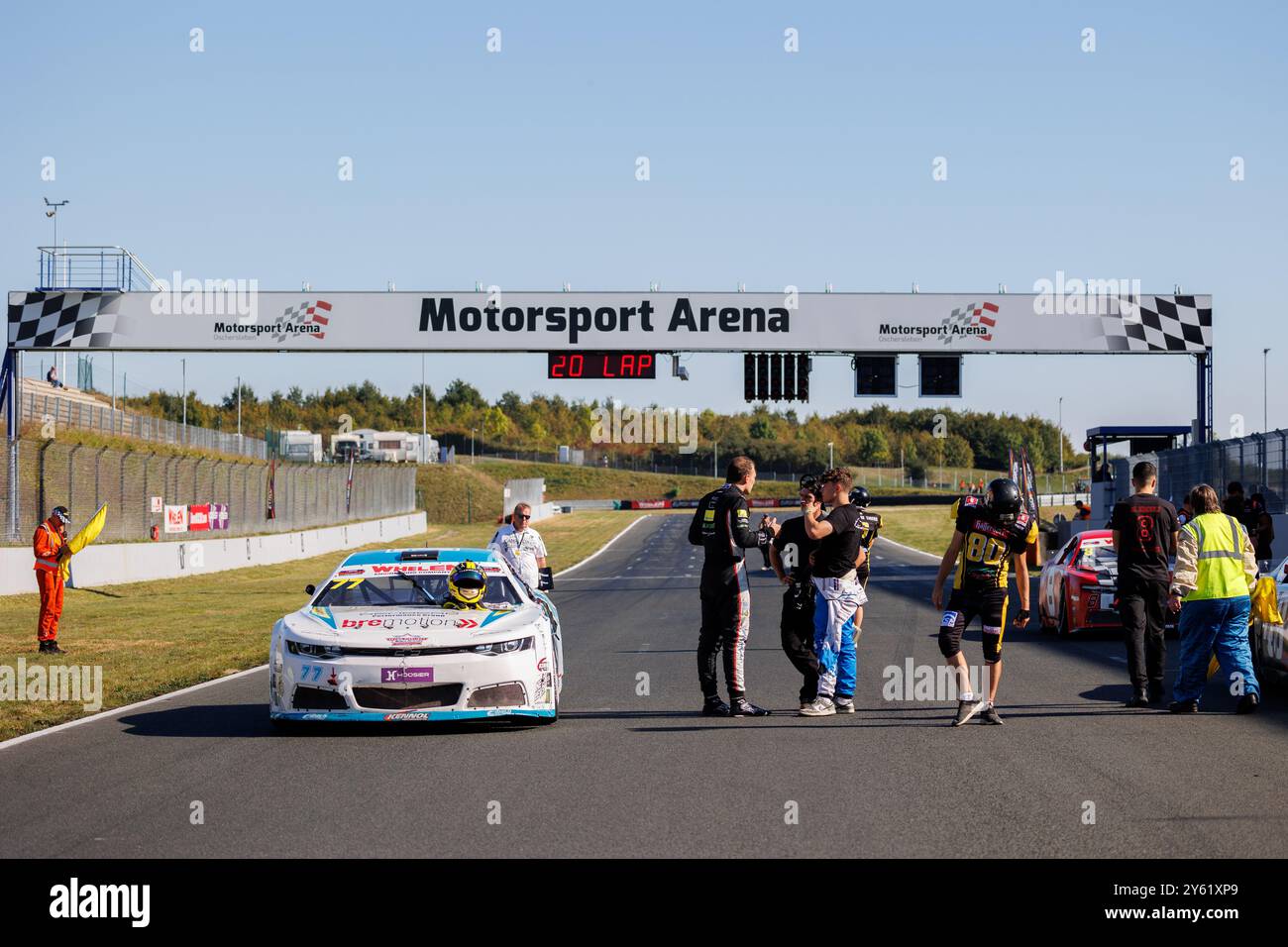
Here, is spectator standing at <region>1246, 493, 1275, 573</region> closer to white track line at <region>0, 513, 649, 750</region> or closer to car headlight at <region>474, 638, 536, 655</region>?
car headlight at <region>474, 638, 536, 655</region>

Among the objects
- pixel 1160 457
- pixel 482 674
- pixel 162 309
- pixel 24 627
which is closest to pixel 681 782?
pixel 482 674

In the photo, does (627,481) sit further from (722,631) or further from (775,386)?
(722,631)

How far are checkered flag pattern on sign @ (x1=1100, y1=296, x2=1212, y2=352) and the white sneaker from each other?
22.6 m

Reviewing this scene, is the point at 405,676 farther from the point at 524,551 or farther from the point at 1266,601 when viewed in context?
the point at 1266,601

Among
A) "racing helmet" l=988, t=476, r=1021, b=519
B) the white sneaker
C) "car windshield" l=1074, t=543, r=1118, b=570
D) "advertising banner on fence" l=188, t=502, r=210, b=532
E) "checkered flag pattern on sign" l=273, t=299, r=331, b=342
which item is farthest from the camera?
"advertising banner on fence" l=188, t=502, r=210, b=532

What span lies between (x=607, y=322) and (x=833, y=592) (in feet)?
68.7

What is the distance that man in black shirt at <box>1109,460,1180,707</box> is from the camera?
11.3 metres

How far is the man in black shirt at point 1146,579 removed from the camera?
11.3m

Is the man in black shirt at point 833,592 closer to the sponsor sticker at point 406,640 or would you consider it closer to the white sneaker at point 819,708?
the white sneaker at point 819,708

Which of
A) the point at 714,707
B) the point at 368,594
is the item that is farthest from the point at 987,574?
the point at 368,594

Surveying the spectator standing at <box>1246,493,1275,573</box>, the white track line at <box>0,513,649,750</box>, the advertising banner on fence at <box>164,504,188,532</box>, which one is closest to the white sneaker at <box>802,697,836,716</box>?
the white track line at <box>0,513,649,750</box>

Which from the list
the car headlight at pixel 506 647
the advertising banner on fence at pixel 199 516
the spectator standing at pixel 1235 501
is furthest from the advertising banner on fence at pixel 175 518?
the car headlight at pixel 506 647

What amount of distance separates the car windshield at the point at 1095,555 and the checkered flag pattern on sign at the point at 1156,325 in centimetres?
1474

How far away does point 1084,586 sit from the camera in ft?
56.1
